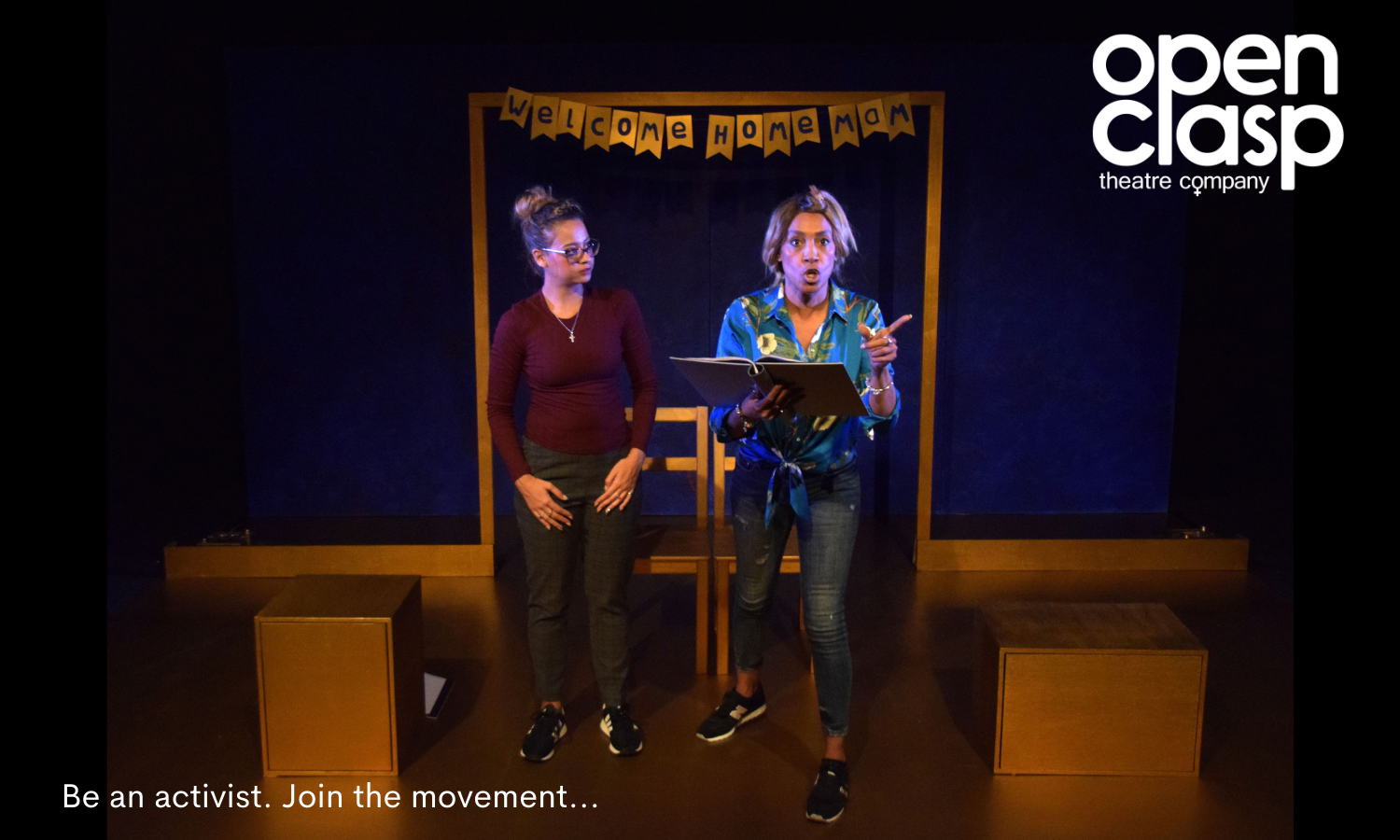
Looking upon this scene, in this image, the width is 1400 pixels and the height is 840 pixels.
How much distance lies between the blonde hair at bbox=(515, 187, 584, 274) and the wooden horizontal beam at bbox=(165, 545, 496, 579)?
7.37ft

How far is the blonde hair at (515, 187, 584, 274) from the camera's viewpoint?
275 cm

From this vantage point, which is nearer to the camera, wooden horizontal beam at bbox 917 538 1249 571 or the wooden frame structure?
the wooden frame structure

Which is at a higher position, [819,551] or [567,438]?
[567,438]

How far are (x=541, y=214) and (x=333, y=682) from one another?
143 cm

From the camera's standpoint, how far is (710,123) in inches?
165

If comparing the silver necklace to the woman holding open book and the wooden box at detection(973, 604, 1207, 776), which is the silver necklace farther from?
the wooden box at detection(973, 604, 1207, 776)

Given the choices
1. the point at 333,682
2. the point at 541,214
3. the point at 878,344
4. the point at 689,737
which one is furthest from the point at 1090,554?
the point at 333,682

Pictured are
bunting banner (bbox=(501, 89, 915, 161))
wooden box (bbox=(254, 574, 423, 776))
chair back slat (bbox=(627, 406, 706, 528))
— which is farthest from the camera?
bunting banner (bbox=(501, 89, 915, 161))

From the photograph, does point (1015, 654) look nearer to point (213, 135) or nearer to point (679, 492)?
point (679, 492)

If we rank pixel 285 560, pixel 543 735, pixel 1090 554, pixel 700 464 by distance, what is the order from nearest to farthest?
pixel 543 735 < pixel 700 464 < pixel 285 560 < pixel 1090 554

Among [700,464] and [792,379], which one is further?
[700,464]

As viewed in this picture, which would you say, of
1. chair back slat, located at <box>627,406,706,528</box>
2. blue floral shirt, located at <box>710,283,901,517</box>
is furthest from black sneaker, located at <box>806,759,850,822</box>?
chair back slat, located at <box>627,406,706,528</box>

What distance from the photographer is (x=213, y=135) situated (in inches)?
194

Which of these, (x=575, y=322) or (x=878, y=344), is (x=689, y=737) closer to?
(x=575, y=322)
